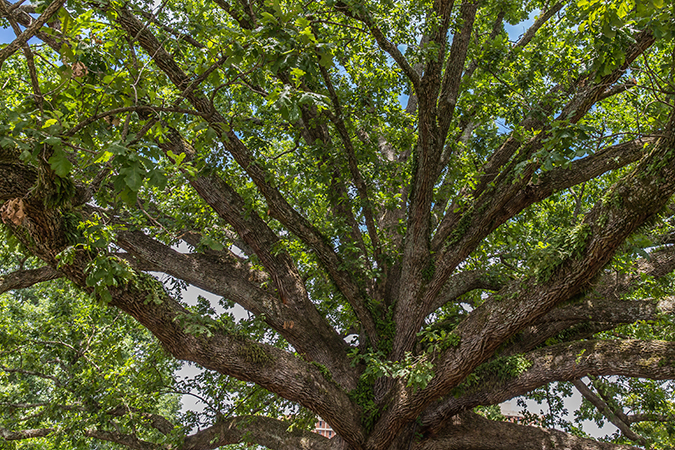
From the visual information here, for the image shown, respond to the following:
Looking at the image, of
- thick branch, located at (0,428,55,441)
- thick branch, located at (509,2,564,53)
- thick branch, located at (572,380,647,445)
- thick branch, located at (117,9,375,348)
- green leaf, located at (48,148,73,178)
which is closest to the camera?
green leaf, located at (48,148,73,178)

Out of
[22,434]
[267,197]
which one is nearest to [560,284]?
[267,197]

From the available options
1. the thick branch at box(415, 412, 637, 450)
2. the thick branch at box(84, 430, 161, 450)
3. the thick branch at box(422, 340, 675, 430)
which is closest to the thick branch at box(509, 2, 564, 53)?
the thick branch at box(422, 340, 675, 430)

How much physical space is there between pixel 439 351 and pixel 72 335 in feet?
21.0

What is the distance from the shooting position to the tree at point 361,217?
3461mm

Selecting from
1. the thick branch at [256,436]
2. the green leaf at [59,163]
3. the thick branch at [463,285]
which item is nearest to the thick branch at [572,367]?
the thick branch at [463,285]

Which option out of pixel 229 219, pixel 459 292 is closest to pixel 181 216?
pixel 229 219

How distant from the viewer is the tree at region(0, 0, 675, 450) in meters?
3.46

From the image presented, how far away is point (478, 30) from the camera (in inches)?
325

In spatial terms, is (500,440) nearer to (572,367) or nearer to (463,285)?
(572,367)

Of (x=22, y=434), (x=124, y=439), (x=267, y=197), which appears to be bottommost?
(x=124, y=439)

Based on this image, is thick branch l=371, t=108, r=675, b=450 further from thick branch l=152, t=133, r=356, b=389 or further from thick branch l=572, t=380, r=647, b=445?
thick branch l=572, t=380, r=647, b=445

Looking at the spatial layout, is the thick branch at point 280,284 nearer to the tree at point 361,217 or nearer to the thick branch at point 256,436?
the tree at point 361,217

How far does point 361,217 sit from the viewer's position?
790 cm

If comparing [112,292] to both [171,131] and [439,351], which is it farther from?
[439,351]
